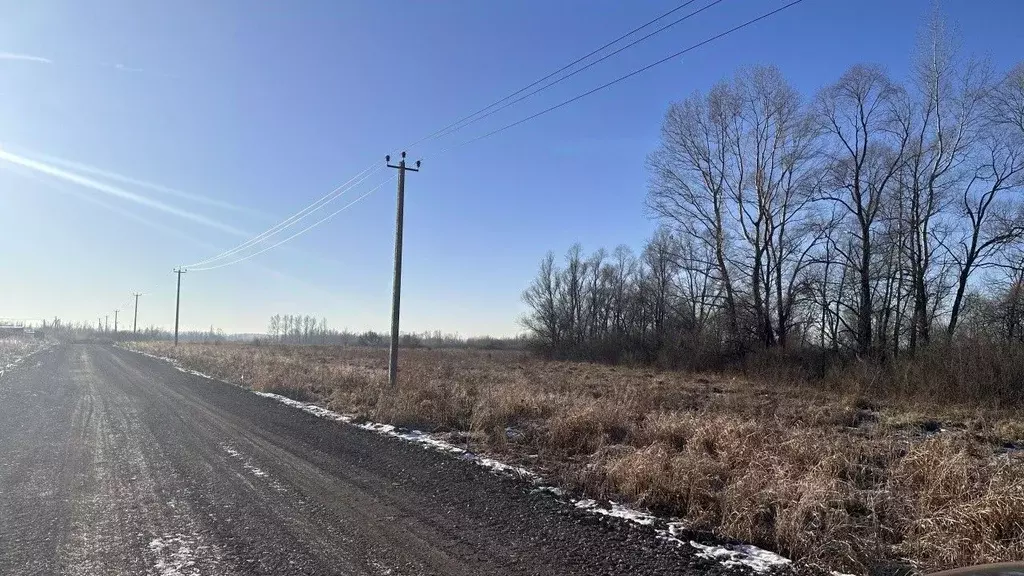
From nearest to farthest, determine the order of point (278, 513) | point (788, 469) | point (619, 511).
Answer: point (278, 513) < point (619, 511) < point (788, 469)

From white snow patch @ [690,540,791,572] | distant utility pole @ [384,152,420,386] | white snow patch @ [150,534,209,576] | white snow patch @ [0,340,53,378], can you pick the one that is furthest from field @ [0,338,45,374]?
white snow patch @ [690,540,791,572]

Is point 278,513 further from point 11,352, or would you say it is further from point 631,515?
point 11,352

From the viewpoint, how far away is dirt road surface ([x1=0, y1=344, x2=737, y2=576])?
436 cm

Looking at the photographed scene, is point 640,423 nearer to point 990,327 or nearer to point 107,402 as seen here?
point 107,402

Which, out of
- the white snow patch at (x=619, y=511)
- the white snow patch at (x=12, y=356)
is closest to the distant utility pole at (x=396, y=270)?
the white snow patch at (x=619, y=511)

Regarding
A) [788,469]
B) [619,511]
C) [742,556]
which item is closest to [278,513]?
[619,511]

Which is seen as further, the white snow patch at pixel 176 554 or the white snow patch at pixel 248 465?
the white snow patch at pixel 248 465

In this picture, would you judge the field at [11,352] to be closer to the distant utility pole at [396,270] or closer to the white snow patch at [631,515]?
the distant utility pole at [396,270]

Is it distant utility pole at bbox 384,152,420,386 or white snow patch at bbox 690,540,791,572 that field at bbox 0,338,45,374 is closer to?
distant utility pole at bbox 384,152,420,386

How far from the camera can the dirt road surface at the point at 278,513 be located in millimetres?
4363

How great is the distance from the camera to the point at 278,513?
5.48 metres

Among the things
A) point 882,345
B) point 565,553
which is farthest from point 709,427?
point 882,345

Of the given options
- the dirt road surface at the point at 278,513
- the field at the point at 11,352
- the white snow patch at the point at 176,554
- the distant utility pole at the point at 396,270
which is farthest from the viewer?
the field at the point at 11,352

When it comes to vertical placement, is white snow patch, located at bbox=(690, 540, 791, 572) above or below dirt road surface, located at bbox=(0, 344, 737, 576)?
above
